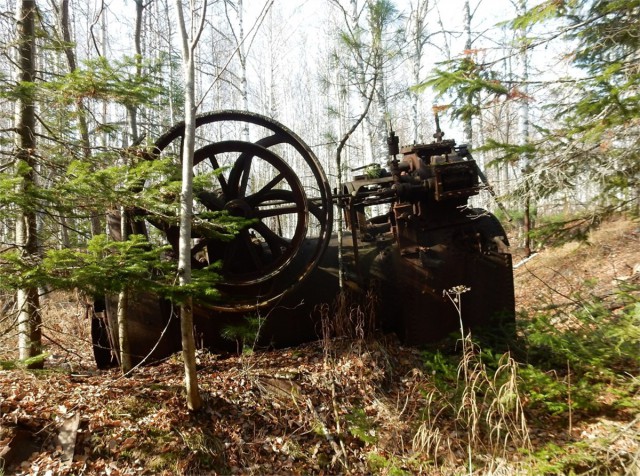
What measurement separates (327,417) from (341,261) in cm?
168

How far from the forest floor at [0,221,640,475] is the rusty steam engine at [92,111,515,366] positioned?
1.14ft

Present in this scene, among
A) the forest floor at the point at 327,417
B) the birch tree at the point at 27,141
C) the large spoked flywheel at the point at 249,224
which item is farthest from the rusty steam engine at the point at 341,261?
the birch tree at the point at 27,141

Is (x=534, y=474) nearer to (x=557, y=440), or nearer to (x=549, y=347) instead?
(x=557, y=440)

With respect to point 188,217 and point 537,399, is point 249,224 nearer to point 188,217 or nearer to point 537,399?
point 188,217

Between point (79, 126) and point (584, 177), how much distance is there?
20.4 feet

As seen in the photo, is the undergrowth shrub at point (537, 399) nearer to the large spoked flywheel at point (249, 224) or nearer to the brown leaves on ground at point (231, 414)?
the brown leaves on ground at point (231, 414)

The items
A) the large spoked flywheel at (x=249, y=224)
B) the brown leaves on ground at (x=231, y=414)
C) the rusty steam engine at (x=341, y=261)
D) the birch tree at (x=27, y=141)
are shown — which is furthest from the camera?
the rusty steam engine at (x=341, y=261)

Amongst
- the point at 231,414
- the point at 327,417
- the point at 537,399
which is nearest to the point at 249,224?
the point at 231,414

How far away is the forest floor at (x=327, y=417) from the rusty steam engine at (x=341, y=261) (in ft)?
1.14

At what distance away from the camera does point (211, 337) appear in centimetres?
450

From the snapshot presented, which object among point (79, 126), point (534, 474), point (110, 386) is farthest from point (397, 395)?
point (79, 126)

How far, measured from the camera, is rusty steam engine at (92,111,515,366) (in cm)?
426

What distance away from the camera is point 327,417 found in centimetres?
392

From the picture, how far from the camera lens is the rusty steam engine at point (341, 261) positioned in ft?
14.0
